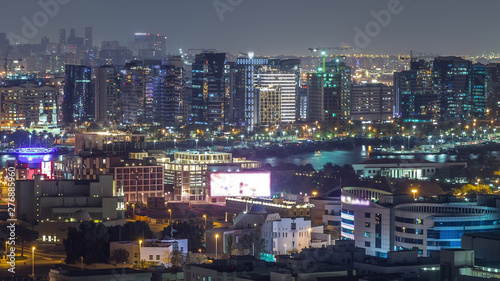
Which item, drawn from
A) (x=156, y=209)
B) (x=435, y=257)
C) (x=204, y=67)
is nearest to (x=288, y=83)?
(x=204, y=67)

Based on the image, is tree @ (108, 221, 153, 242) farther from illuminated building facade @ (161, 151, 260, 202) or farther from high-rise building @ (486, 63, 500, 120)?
high-rise building @ (486, 63, 500, 120)

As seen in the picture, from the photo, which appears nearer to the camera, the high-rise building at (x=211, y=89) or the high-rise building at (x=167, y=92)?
the high-rise building at (x=211, y=89)

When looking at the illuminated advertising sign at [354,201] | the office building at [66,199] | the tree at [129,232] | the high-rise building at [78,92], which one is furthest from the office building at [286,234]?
the high-rise building at [78,92]

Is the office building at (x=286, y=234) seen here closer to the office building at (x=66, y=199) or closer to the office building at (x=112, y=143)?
the office building at (x=66, y=199)

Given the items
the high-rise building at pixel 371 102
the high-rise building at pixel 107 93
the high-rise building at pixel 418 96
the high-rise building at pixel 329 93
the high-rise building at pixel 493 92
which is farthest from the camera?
the high-rise building at pixel 371 102

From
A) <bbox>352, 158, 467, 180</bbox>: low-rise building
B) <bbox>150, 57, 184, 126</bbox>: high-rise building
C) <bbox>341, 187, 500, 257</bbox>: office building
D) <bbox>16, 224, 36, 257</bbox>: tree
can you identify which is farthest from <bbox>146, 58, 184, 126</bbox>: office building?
<bbox>341, 187, 500, 257</bbox>: office building

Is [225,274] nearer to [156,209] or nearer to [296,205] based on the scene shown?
[296,205]
